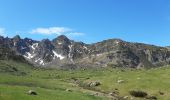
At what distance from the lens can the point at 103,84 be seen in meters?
102

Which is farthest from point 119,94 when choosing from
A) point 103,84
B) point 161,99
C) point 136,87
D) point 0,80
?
point 0,80

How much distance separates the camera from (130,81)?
97625mm

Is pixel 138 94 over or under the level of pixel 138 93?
under

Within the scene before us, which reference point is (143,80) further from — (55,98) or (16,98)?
(16,98)

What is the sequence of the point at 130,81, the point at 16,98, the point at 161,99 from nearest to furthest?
the point at 16,98
the point at 161,99
the point at 130,81

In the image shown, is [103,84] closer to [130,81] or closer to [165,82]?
[130,81]

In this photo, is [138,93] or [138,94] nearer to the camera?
[138,94]

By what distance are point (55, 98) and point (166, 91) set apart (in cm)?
3420

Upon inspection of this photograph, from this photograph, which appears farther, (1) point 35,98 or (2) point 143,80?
(2) point 143,80

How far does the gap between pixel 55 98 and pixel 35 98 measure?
4444 mm

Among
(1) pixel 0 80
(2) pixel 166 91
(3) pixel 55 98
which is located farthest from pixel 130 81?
(3) pixel 55 98

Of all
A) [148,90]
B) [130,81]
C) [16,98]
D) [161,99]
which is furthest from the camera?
[130,81]

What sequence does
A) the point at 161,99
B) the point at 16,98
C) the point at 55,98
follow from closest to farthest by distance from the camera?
the point at 16,98, the point at 55,98, the point at 161,99

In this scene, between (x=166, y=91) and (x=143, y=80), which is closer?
(x=166, y=91)
